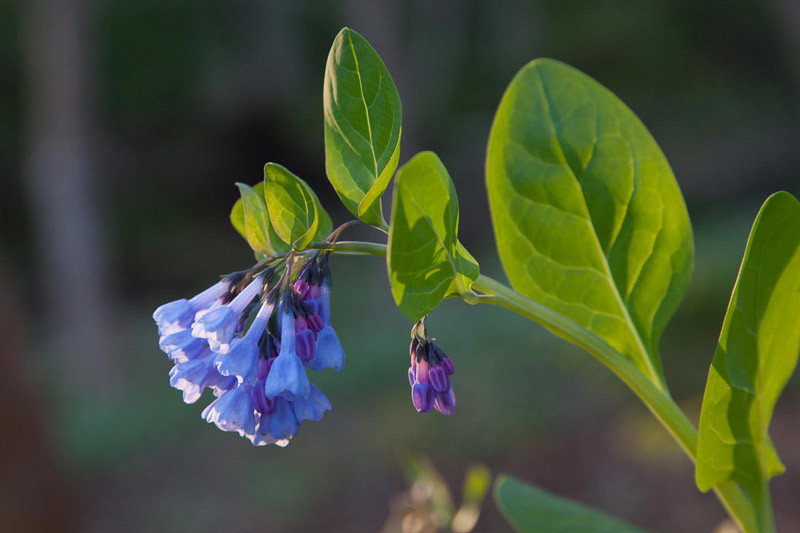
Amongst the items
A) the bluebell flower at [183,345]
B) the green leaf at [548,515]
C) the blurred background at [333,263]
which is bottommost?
the blurred background at [333,263]

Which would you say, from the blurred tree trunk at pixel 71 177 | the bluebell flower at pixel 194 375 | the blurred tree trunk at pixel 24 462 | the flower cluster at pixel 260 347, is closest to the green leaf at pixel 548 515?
the flower cluster at pixel 260 347

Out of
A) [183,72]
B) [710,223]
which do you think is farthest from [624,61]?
[183,72]

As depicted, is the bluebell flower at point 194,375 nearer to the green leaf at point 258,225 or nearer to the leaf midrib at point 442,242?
the green leaf at point 258,225

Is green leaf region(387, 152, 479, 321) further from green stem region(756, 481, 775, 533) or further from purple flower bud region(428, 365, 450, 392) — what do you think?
green stem region(756, 481, 775, 533)

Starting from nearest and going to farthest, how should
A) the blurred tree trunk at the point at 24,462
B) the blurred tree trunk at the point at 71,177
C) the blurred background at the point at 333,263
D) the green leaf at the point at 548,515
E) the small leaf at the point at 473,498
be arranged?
the green leaf at the point at 548,515 → the small leaf at the point at 473,498 → the blurred tree trunk at the point at 24,462 → the blurred background at the point at 333,263 → the blurred tree trunk at the point at 71,177

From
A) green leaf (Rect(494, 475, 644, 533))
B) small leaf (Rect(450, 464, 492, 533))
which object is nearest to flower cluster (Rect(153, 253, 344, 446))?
green leaf (Rect(494, 475, 644, 533))

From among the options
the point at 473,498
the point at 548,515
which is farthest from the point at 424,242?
the point at 473,498

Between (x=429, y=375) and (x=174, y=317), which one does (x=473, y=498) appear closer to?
(x=429, y=375)
